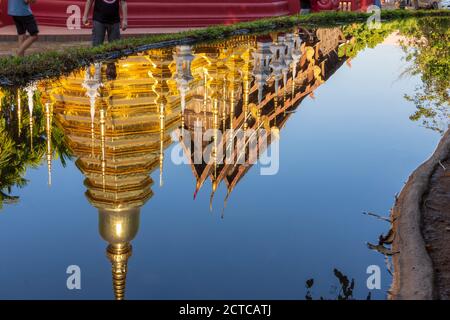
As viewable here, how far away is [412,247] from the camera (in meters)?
5.55

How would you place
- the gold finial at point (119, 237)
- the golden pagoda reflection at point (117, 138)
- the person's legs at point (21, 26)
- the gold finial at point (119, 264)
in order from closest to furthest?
the gold finial at point (119, 264), the gold finial at point (119, 237), the golden pagoda reflection at point (117, 138), the person's legs at point (21, 26)

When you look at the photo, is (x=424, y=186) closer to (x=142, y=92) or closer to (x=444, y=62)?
(x=142, y=92)

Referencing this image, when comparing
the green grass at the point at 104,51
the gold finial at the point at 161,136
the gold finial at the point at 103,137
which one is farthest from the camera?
the green grass at the point at 104,51

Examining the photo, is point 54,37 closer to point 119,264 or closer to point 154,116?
point 154,116

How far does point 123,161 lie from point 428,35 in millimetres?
20908

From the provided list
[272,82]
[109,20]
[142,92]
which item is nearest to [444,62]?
[272,82]

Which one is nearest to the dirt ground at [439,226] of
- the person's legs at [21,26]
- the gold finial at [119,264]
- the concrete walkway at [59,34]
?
the gold finial at [119,264]

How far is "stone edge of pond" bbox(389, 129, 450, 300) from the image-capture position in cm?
484

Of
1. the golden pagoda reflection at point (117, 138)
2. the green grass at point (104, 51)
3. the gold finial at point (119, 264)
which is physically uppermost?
the green grass at point (104, 51)

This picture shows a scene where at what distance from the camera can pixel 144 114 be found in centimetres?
1012

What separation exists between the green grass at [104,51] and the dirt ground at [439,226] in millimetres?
6381

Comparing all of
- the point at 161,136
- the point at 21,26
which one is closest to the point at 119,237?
the point at 161,136

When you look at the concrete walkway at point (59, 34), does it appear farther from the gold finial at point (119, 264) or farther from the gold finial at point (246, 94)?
the gold finial at point (119, 264)

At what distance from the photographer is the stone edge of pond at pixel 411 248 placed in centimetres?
484
